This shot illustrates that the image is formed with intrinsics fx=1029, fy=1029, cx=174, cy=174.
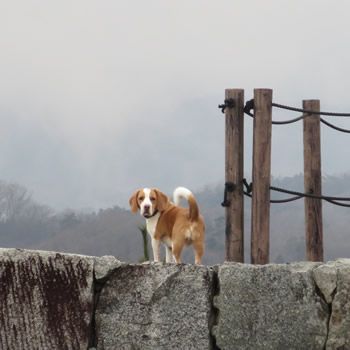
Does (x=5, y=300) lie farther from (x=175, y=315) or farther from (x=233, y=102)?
(x=233, y=102)

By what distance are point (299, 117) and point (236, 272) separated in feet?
5.60

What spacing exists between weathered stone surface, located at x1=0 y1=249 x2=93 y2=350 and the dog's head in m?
0.72

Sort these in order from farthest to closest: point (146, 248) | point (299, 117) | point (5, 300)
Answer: point (146, 248)
point (299, 117)
point (5, 300)

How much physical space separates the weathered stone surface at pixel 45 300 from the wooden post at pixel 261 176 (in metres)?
1.41

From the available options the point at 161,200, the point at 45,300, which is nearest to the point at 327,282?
the point at 161,200

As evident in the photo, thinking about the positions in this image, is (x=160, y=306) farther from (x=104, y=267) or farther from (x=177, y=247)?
(x=177, y=247)

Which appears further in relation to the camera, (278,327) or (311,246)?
(311,246)

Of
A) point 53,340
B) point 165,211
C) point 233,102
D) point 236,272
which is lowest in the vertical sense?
point 53,340

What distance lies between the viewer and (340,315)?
23.6ft

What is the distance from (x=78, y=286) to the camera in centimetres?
709

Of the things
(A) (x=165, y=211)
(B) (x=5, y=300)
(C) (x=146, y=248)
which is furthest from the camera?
(C) (x=146, y=248)

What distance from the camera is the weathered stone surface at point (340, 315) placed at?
7.18 metres

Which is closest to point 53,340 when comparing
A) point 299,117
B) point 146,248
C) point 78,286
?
point 78,286

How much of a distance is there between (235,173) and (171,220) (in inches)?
24.9
